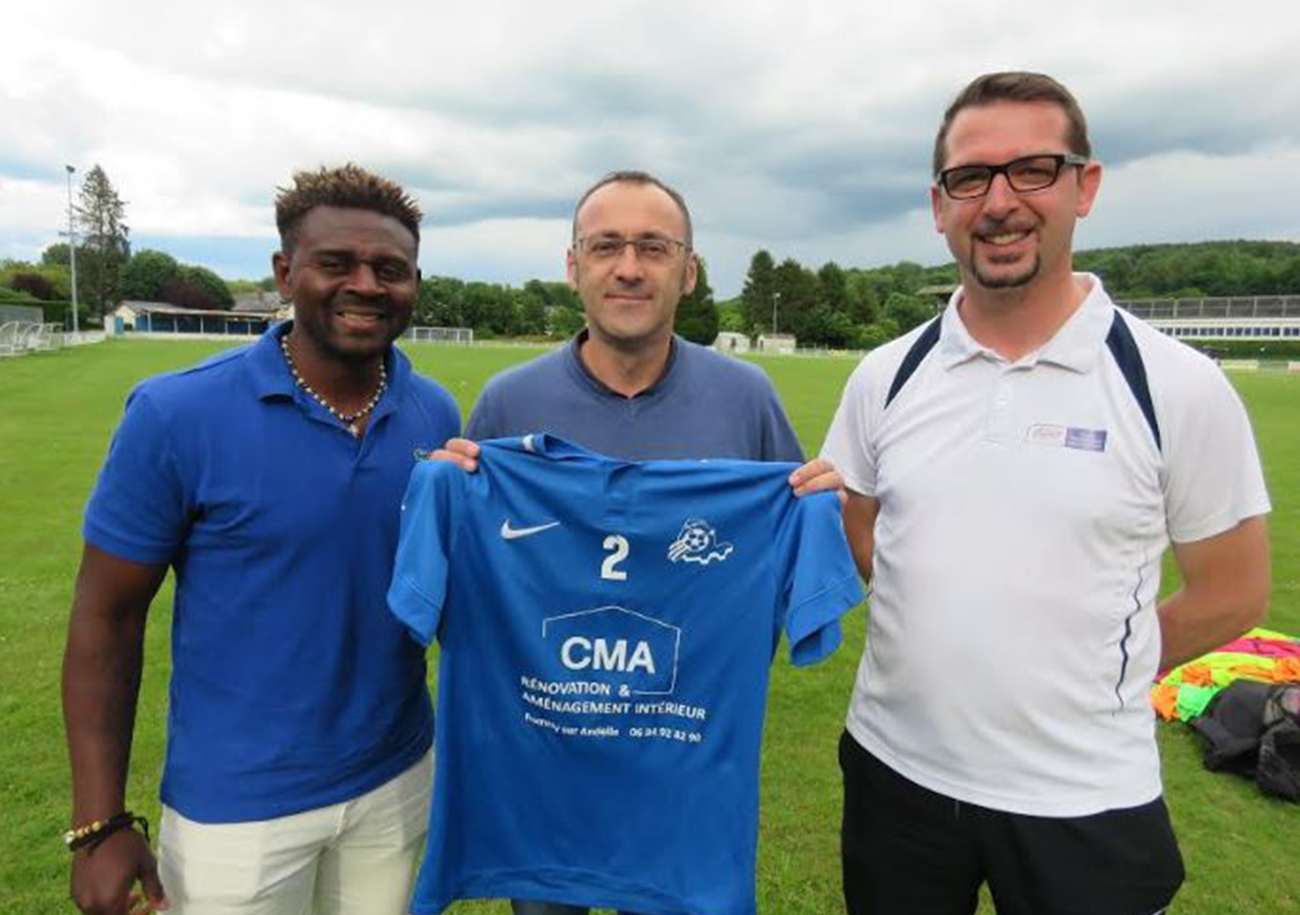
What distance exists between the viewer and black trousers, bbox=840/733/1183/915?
2277mm

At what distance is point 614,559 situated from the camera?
254cm

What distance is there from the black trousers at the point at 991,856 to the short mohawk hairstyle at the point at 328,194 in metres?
2.17

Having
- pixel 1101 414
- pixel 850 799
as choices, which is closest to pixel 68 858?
pixel 850 799

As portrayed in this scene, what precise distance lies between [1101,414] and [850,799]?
1368mm

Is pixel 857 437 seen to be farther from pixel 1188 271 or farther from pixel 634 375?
pixel 1188 271

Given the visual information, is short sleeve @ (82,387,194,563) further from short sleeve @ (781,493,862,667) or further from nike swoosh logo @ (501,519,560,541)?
short sleeve @ (781,493,862,667)

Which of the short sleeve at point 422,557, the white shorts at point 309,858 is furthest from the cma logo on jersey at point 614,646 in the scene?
the white shorts at point 309,858

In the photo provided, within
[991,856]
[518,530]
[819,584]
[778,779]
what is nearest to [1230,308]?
[778,779]

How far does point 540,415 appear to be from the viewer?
2.79 metres

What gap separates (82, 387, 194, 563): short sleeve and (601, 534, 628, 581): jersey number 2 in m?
1.12

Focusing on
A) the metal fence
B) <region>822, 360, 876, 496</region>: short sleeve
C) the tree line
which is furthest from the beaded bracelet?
the metal fence

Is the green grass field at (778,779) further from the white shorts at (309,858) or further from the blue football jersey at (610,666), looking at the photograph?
the blue football jersey at (610,666)

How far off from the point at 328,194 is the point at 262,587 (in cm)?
109

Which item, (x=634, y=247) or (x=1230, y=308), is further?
(x=1230, y=308)
